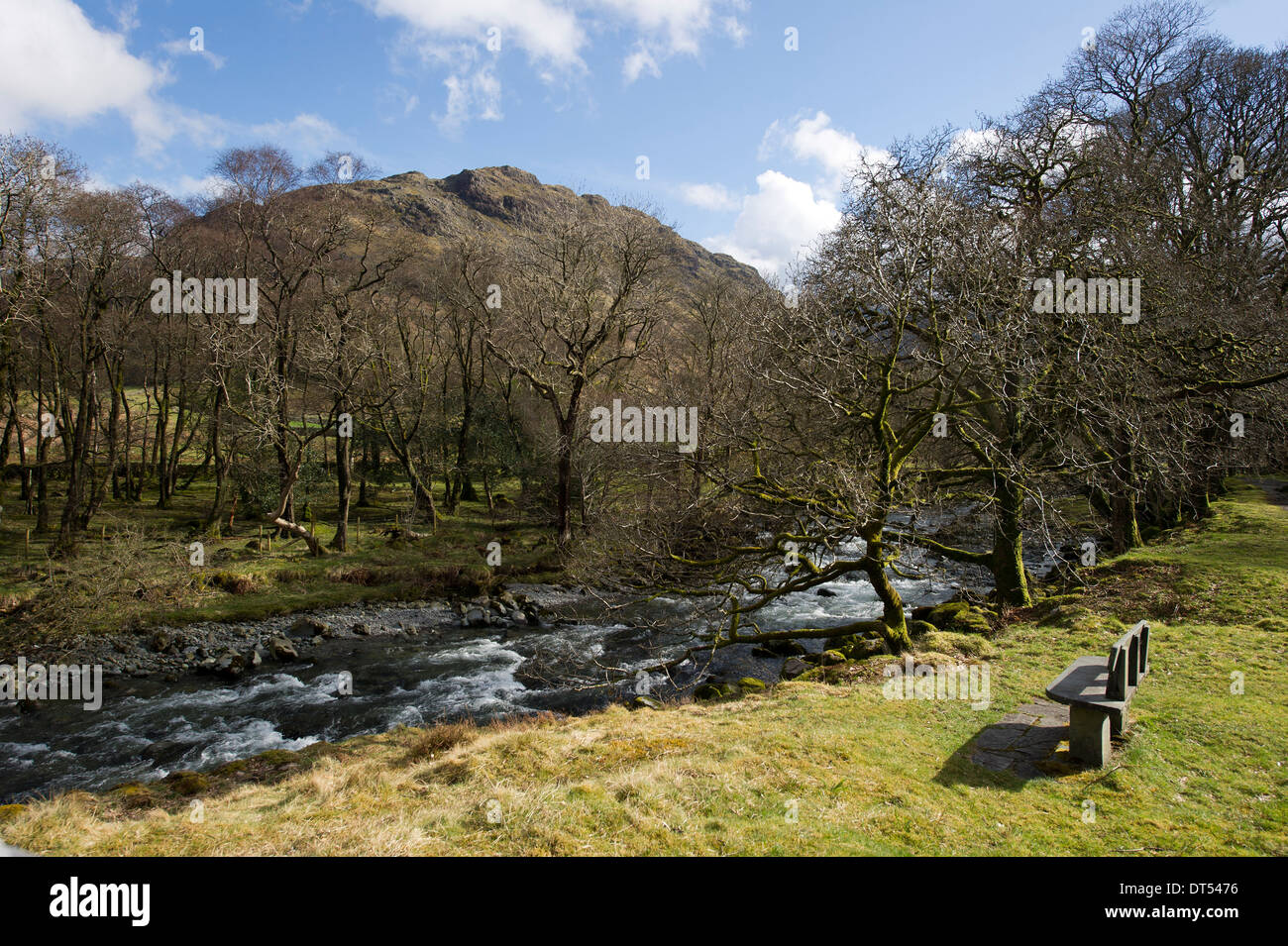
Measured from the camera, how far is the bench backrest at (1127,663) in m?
6.30

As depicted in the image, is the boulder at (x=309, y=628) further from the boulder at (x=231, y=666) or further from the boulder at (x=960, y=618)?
the boulder at (x=960, y=618)

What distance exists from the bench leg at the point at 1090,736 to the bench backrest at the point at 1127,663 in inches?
10.7

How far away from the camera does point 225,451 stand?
2556 centimetres

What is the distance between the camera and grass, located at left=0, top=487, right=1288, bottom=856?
5328mm

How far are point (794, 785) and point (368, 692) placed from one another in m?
12.0

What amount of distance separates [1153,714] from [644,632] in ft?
43.2

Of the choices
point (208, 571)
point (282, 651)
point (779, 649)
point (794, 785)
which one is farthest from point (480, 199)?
point (794, 785)

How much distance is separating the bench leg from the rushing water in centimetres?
672

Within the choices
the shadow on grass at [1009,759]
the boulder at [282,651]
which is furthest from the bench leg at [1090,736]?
the boulder at [282,651]

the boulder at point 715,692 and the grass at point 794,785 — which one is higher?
the grass at point 794,785

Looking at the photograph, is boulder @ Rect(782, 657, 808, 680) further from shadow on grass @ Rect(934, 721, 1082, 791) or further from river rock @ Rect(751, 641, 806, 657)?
shadow on grass @ Rect(934, 721, 1082, 791)

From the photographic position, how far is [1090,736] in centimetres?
634

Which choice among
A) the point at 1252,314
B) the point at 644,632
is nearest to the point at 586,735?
the point at 644,632
